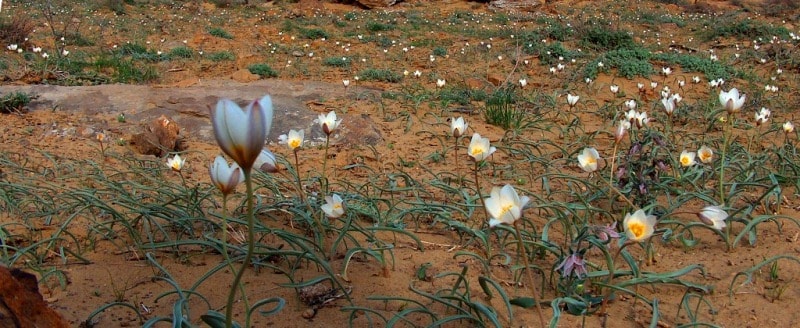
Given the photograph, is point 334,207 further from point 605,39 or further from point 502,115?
point 605,39

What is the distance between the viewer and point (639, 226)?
1576mm

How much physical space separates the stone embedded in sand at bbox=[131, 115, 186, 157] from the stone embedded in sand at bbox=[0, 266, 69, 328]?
3.10 metres

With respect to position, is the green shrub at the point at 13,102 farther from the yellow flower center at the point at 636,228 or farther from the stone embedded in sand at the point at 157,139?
the yellow flower center at the point at 636,228

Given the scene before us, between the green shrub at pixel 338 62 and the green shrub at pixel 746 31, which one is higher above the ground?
the green shrub at pixel 338 62

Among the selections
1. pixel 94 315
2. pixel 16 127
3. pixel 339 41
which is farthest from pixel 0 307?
pixel 339 41

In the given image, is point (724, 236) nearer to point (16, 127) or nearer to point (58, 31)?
point (16, 127)

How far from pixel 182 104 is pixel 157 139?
90 cm

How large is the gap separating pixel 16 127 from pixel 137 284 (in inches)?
127

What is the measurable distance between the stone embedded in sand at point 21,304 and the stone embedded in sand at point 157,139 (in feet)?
10.2

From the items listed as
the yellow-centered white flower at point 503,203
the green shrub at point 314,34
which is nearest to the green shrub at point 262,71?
the green shrub at point 314,34

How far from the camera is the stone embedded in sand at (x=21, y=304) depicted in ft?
3.47

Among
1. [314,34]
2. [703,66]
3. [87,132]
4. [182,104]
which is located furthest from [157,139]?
[314,34]

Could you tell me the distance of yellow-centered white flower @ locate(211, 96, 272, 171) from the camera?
0.99 metres

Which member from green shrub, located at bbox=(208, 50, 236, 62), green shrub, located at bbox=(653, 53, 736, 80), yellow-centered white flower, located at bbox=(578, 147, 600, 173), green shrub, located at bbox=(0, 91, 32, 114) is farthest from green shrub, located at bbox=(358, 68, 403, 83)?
yellow-centered white flower, located at bbox=(578, 147, 600, 173)
